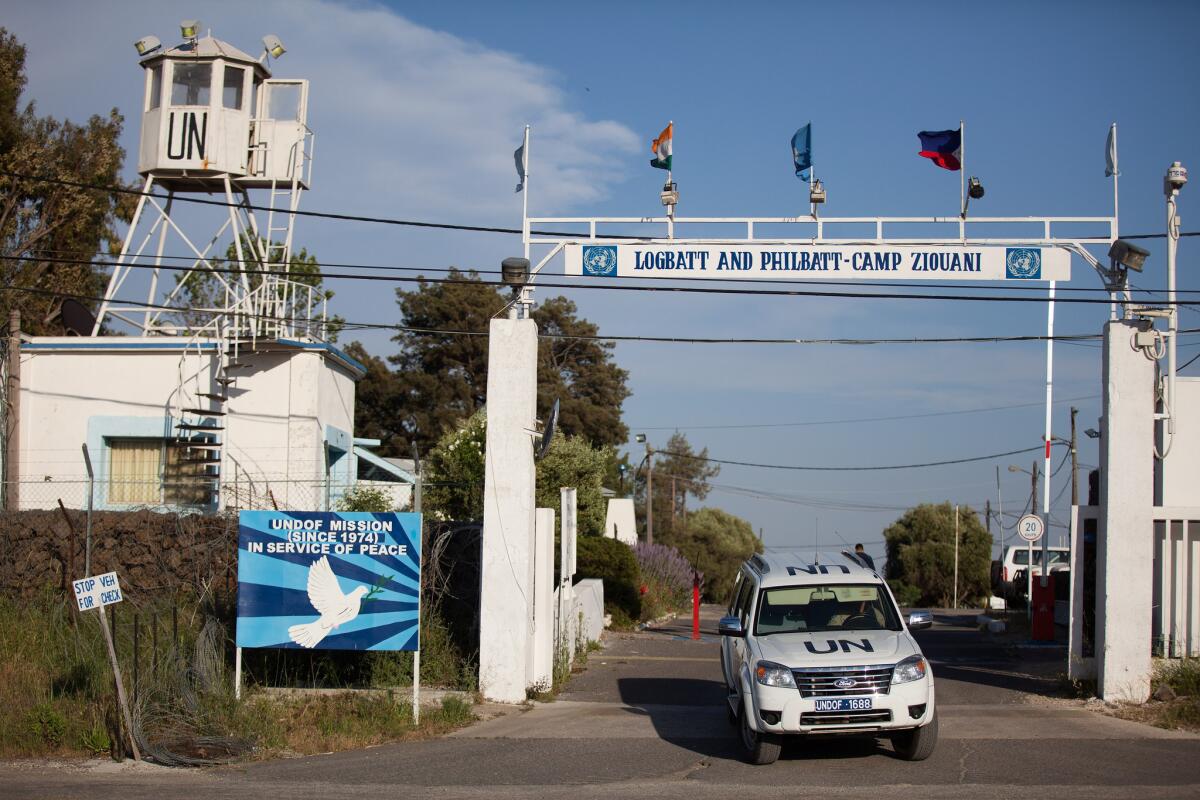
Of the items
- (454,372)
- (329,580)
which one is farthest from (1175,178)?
(454,372)

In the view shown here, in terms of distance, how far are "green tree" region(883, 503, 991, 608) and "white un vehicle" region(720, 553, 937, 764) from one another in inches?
1914

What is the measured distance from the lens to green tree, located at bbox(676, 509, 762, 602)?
55856 millimetres

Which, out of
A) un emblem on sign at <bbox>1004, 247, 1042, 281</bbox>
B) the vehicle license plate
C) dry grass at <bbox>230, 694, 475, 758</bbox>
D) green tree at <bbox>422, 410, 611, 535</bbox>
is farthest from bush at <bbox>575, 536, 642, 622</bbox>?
the vehicle license plate

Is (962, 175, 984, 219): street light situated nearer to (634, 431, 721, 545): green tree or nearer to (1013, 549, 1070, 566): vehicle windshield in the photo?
(1013, 549, 1070, 566): vehicle windshield

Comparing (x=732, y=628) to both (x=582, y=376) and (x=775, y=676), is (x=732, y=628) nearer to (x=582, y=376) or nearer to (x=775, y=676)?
(x=775, y=676)

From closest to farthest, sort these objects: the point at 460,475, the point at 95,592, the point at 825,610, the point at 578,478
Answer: the point at 95,592
the point at 825,610
the point at 460,475
the point at 578,478

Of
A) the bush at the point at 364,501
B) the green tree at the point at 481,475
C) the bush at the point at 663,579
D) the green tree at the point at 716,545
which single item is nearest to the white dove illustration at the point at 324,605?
the bush at the point at 364,501

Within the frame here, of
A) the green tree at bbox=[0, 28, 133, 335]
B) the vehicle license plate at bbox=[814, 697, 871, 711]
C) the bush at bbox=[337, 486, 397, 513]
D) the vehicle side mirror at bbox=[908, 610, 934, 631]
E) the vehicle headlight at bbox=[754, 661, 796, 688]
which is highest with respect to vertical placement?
the green tree at bbox=[0, 28, 133, 335]

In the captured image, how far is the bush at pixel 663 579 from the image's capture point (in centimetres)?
3045

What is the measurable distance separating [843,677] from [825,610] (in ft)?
4.84

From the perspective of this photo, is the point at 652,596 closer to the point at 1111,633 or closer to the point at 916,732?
the point at 1111,633

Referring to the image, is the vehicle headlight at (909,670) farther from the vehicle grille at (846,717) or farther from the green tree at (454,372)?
the green tree at (454,372)

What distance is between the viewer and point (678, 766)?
10969 millimetres

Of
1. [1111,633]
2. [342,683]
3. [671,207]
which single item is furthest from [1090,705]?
[342,683]
